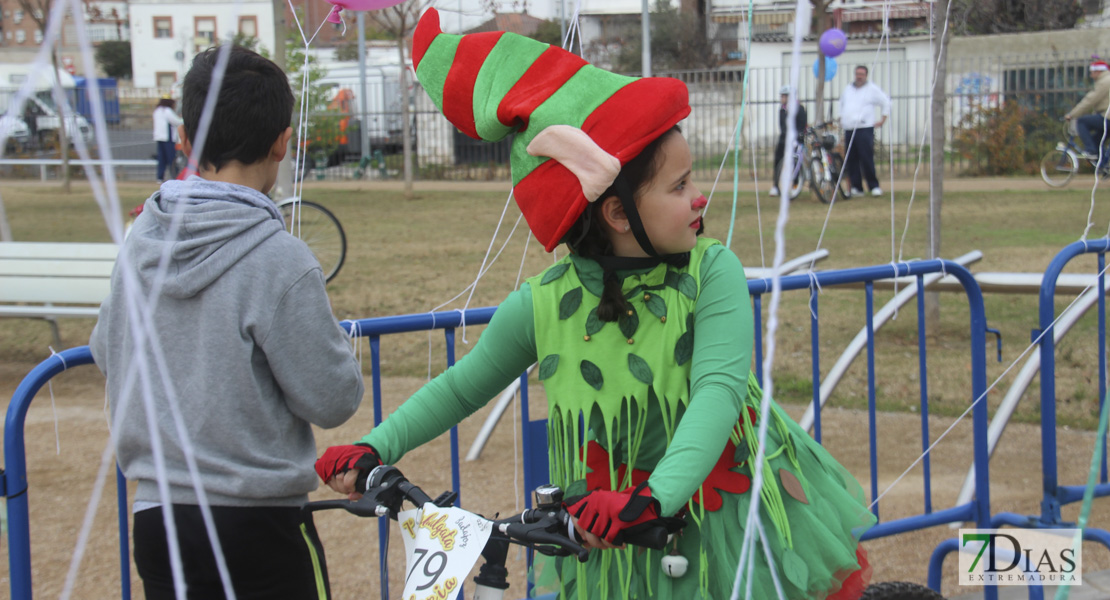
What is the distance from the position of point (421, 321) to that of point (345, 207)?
1190 centimetres

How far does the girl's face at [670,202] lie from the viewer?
5.49ft

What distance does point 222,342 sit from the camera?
68.8 inches

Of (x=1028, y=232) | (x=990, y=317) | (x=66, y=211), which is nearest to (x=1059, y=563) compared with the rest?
(x=990, y=317)

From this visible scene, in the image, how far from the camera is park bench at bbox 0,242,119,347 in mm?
5887

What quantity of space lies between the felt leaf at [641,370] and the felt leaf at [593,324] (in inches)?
3.3

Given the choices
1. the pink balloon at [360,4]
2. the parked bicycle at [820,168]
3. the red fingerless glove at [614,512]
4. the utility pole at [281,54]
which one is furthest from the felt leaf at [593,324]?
the parked bicycle at [820,168]

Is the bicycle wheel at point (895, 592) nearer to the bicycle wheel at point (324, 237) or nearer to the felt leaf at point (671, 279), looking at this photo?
the felt leaf at point (671, 279)

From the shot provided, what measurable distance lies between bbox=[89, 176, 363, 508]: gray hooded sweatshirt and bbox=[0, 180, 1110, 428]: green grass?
1.12 m

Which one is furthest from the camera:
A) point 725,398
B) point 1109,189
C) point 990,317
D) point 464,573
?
point 1109,189

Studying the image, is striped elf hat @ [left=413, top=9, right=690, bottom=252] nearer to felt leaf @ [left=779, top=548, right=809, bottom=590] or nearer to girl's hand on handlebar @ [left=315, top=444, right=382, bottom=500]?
girl's hand on handlebar @ [left=315, top=444, right=382, bottom=500]

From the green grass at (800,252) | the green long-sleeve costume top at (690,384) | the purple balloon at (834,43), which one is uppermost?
the purple balloon at (834,43)

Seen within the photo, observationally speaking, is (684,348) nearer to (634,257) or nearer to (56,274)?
(634,257)

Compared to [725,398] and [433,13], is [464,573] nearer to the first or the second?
[725,398]

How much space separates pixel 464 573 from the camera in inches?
57.1
